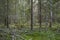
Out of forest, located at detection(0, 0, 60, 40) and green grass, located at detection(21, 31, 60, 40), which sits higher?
forest, located at detection(0, 0, 60, 40)

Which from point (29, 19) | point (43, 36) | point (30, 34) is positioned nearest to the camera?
point (43, 36)

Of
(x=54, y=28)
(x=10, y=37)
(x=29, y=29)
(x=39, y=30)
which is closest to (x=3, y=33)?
(x=10, y=37)

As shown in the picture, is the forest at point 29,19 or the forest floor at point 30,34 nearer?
the forest floor at point 30,34

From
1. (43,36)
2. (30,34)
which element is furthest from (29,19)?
(43,36)

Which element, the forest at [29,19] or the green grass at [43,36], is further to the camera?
A: the forest at [29,19]

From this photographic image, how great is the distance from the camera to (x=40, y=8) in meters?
7.48

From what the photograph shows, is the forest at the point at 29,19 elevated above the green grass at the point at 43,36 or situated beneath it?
elevated above

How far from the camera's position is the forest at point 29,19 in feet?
23.2

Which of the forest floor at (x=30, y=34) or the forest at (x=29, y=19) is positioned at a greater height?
the forest at (x=29, y=19)

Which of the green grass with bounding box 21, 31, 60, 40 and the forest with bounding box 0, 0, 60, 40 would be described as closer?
the green grass with bounding box 21, 31, 60, 40

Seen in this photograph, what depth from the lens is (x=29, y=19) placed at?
7.54m

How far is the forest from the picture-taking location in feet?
23.2

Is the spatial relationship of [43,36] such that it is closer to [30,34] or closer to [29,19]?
[30,34]

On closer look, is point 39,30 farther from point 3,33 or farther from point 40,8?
point 3,33
